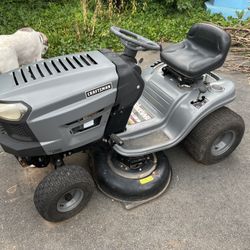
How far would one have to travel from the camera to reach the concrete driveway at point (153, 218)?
2006mm

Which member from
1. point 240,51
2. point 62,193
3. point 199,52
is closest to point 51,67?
point 62,193

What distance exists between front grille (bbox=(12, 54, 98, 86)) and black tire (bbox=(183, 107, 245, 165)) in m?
0.95

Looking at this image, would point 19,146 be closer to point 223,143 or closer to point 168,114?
point 168,114

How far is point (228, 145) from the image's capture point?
101 inches

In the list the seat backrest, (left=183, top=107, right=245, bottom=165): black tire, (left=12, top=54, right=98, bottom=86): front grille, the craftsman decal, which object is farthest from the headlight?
the seat backrest

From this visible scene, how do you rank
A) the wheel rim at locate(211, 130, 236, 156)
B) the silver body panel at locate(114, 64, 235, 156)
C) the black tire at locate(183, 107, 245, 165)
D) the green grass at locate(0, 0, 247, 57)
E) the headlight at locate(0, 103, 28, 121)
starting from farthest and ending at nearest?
the green grass at locate(0, 0, 247, 57), the wheel rim at locate(211, 130, 236, 156), the black tire at locate(183, 107, 245, 165), the silver body panel at locate(114, 64, 235, 156), the headlight at locate(0, 103, 28, 121)

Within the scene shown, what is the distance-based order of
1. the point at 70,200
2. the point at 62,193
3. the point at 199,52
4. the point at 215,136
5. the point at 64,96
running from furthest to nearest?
1. the point at 199,52
2. the point at 215,136
3. the point at 70,200
4. the point at 62,193
5. the point at 64,96

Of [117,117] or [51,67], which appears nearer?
[51,67]

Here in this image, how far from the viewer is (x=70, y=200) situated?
209 cm

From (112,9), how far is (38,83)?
3.76m

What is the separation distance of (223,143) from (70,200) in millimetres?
1281

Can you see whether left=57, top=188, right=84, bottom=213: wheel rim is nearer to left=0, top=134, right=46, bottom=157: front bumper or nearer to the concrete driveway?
the concrete driveway

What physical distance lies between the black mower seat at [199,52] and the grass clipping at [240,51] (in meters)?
1.55

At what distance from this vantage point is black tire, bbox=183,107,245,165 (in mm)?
2337
